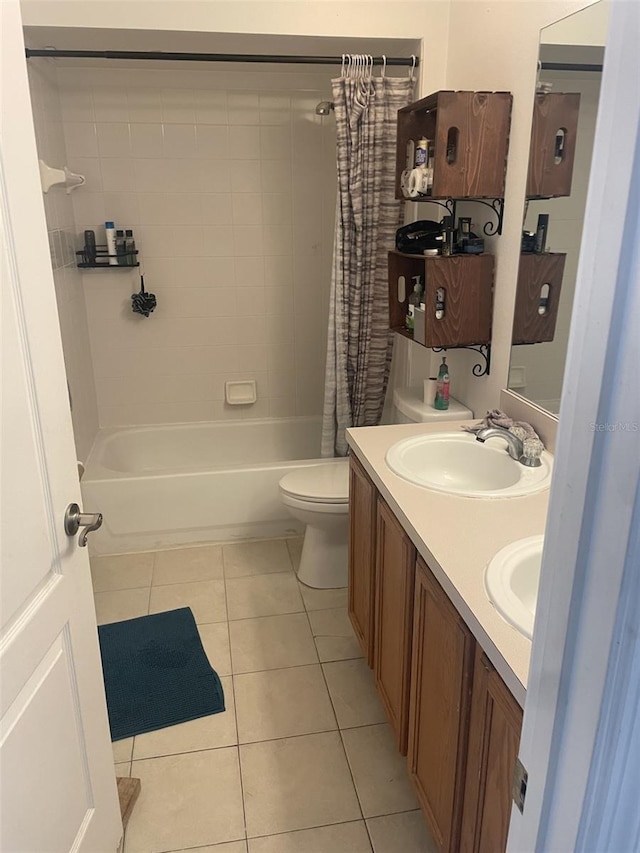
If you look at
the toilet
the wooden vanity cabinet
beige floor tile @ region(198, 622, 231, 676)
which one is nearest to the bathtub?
the toilet

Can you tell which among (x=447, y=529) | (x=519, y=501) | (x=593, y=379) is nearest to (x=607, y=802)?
(x=593, y=379)

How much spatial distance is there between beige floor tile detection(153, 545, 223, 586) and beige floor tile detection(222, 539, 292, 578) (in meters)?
0.05

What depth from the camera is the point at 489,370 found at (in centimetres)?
233

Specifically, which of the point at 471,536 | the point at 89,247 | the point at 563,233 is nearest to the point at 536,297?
the point at 563,233

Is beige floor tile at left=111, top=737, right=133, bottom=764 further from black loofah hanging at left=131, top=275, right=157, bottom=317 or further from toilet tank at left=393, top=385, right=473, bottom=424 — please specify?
black loofah hanging at left=131, top=275, right=157, bottom=317

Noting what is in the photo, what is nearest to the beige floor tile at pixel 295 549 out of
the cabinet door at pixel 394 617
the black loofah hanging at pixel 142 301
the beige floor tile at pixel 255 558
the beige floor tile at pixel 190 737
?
the beige floor tile at pixel 255 558

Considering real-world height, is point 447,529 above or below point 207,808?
above

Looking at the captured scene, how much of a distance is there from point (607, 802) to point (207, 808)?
1.52 m

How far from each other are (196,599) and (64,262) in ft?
5.44

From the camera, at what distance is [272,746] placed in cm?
198

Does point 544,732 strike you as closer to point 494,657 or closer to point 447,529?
point 494,657

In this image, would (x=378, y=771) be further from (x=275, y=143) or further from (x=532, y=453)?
(x=275, y=143)

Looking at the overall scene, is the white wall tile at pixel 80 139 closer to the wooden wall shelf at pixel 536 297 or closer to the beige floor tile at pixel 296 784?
the wooden wall shelf at pixel 536 297

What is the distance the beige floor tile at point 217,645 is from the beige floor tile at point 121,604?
0.30m
